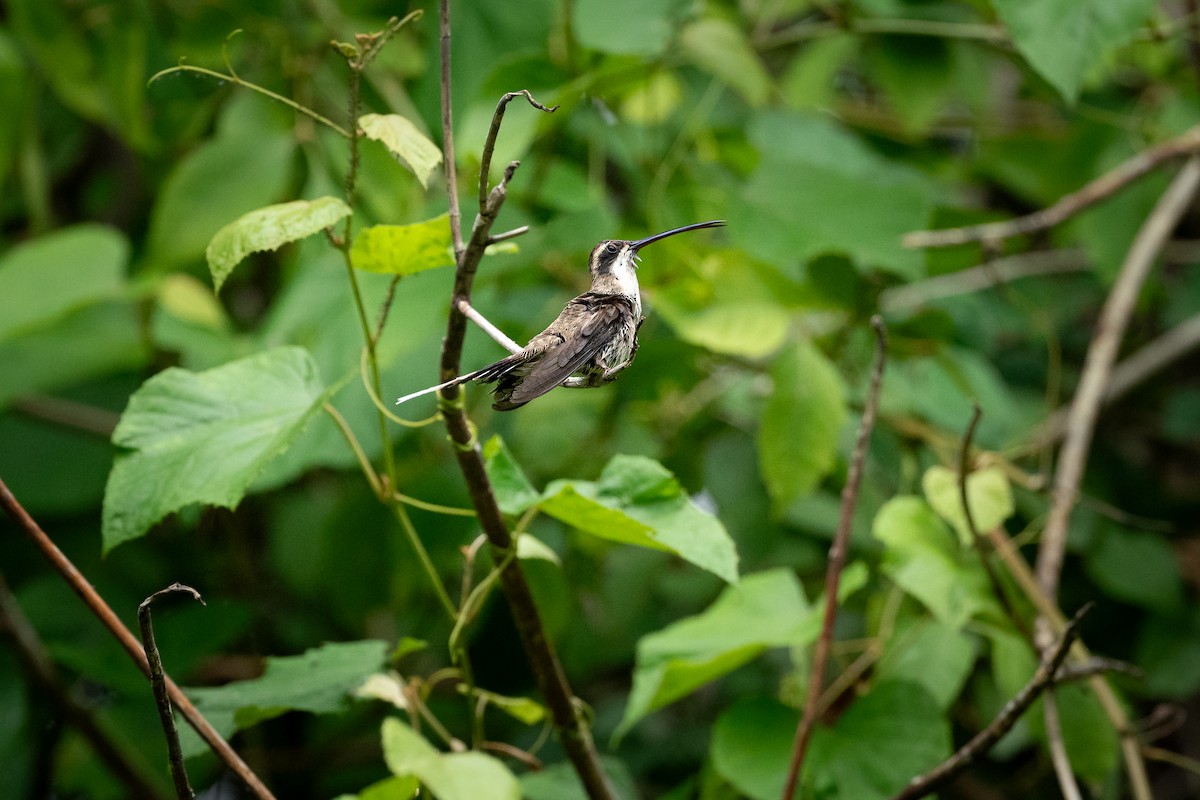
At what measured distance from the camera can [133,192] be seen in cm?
291

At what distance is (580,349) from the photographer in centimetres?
56

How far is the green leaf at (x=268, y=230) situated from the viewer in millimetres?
719

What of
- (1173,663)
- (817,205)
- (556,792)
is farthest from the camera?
(1173,663)

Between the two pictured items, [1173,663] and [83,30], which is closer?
[83,30]

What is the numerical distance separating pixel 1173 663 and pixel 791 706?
4.38 ft

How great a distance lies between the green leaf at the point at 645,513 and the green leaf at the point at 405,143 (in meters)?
0.30

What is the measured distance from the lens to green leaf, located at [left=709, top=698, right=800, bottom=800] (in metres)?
1.29

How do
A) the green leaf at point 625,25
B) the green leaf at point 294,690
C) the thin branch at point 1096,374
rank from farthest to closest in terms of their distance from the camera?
the thin branch at point 1096,374, the green leaf at point 625,25, the green leaf at point 294,690

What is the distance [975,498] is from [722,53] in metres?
0.85

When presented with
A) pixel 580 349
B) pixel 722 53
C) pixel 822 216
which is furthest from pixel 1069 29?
pixel 580 349

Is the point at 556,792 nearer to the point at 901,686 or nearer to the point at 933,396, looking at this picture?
the point at 901,686

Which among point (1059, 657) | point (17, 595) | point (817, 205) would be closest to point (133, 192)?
point (17, 595)

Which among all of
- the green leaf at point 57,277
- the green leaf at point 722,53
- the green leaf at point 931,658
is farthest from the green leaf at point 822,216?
the green leaf at point 57,277

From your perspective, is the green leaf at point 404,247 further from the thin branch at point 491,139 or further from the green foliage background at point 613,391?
the thin branch at point 491,139
